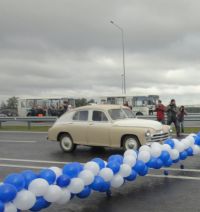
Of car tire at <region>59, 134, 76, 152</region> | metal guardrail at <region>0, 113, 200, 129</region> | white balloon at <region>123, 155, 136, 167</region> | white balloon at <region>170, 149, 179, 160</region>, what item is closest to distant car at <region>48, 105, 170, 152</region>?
car tire at <region>59, 134, 76, 152</region>

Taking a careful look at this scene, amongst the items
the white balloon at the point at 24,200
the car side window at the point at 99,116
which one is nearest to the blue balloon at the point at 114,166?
the white balloon at the point at 24,200

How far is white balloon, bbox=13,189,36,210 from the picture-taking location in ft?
16.5

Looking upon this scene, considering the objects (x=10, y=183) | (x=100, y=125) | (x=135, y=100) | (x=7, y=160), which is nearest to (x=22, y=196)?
(x=10, y=183)

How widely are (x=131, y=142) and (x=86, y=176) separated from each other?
6.26 meters

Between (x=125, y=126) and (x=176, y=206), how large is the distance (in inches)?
237

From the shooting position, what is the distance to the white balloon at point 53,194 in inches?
211

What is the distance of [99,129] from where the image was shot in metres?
12.8

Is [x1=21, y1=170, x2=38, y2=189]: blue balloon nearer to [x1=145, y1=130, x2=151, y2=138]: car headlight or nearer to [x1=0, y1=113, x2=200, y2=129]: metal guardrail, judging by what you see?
[x1=145, y1=130, x2=151, y2=138]: car headlight

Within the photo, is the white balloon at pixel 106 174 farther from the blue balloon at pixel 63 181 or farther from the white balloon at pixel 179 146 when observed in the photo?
the white balloon at pixel 179 146

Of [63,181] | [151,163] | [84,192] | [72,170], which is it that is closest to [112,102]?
[151,163]

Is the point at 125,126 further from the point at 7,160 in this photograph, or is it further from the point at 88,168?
the point at 88,168

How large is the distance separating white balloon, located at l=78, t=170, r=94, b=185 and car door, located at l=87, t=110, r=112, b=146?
648 cm

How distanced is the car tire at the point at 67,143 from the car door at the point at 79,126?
0.21 m

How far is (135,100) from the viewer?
140 feet
